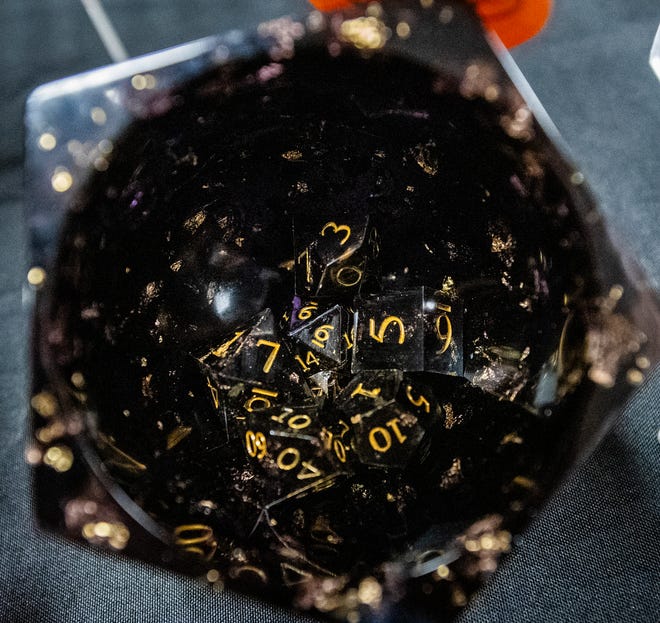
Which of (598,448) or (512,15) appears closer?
(598,448)

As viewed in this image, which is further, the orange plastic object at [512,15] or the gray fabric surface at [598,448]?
the orange plastic object at [512,15]

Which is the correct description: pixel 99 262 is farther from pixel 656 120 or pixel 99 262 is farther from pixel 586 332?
pixel 656 120

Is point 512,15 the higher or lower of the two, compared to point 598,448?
higher

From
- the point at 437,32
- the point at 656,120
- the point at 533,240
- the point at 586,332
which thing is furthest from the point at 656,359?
the point at 656,120

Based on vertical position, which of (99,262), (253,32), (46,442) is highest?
(253,32)
